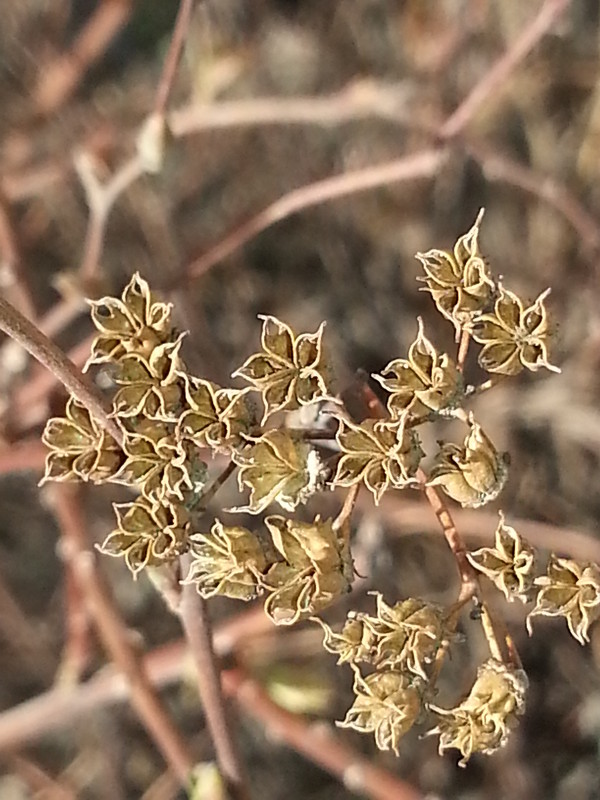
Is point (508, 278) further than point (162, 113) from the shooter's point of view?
Yes

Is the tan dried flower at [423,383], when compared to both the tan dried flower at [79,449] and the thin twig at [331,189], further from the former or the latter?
the thin twig at [331,189]

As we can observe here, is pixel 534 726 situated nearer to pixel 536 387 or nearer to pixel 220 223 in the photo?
pixel 536 387


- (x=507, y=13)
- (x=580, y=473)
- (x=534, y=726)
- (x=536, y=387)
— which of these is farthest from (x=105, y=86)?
(x=534, y=726)

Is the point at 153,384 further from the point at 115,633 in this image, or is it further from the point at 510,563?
the point at 115,633

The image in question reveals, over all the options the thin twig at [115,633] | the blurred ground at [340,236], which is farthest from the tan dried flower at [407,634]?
the blurred ground at [340,236]

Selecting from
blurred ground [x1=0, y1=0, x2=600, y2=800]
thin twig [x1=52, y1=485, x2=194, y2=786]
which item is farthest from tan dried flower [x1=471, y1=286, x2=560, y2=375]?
blurred ground [x1=0, y1=0, x2=600, y2=800]
